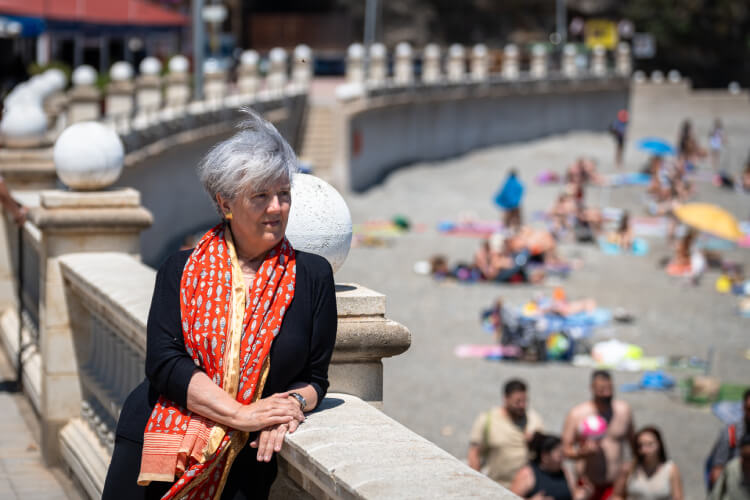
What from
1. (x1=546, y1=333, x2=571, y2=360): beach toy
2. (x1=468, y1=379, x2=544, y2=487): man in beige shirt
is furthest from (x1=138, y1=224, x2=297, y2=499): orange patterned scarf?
(x1=546, y1=333, x2=571, y2=360): beach toy

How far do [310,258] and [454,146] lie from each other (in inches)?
1463

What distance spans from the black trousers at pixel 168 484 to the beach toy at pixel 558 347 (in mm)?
13128

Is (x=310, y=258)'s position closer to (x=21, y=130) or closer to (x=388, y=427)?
(x=388, y=427)

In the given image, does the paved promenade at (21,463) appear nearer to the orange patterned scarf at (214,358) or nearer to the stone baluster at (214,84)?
the orange patterned scarf at (214,358)

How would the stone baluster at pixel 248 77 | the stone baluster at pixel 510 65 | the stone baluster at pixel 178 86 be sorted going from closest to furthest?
1. the stone baluster at pixel 178 86
2. the stone baluster at pixel 248 77
3. the stone baluster at pixel 510 65

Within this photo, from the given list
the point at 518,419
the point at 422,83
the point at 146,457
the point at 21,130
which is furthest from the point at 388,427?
the point at 422,83

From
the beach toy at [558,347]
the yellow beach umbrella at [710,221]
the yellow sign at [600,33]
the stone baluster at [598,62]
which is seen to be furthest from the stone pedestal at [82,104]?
the yellow sign at [600,33]

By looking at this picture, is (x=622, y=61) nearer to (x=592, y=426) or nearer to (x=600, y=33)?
(x=600, y=33)

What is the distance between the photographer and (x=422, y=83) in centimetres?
3716

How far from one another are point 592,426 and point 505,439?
0.90 meters

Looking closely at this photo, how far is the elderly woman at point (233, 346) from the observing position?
342cm

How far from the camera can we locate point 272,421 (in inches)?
136

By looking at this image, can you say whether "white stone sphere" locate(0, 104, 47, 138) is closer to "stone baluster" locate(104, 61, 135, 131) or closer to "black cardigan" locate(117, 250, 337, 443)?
"black cardigan" locate(117, 250, 337, 443)

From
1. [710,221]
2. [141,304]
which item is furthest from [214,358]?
[710,221]
